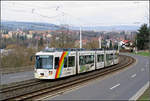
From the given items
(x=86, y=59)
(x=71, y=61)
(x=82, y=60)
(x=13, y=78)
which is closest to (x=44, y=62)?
A: (x=71, y=61)

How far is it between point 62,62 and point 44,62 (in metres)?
1.66

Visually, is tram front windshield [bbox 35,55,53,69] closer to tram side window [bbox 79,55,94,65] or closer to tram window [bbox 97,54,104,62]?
tram side window [bbox 79,55,94,65]

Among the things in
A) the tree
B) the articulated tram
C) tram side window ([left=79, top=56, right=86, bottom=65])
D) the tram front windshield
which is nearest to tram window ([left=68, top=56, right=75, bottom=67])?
the articulated tram

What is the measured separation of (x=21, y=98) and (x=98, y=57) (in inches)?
700

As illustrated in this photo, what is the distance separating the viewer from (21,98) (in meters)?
12.1

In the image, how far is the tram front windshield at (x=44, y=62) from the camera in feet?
60.7

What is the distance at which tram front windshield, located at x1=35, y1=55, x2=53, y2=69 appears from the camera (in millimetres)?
18516

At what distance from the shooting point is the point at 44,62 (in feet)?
61.4

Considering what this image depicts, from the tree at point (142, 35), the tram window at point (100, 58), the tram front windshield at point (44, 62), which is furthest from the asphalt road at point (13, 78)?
the tree at point (142, 35)

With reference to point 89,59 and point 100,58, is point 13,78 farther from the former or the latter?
point 100,58

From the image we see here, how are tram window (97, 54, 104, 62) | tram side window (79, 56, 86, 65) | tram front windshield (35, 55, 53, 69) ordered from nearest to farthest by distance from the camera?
tram front windshield (35, 55, 53, 69) < tram side window (79, 56, 86, 65) < tram window (97, 54, 104, 62)

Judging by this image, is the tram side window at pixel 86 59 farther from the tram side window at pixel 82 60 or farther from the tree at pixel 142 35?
the tree at pixel 142 35

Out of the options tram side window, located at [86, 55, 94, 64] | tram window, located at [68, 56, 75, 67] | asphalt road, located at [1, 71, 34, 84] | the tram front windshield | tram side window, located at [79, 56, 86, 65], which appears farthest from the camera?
tram side window, located at [86, 55, 94, 64]

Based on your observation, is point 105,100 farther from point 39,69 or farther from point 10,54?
point 10,54
